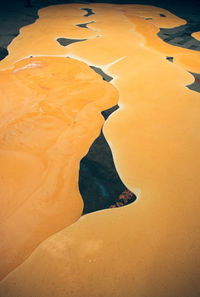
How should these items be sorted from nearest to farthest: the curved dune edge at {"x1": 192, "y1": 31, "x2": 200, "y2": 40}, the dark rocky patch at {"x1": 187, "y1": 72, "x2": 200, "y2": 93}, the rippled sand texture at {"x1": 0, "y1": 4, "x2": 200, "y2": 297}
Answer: the rippled sand texture at {"x1": 0, "y1": 4, "x2": 200, "y2": 297} < the dark rocky patch at {"x1": 187, "y1": 72, "x2": 200, "y2": 93} < the curved dune edge at {"x1": 192, "y1": 31, "x2": 200, "y2": 40}

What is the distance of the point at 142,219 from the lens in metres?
0.79

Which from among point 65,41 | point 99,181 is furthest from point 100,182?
point 65,41

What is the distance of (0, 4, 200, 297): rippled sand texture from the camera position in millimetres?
627

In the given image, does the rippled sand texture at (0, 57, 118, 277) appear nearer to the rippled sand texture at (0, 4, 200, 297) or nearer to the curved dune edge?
the rippled sand texture at (0, 4, 200, 297)

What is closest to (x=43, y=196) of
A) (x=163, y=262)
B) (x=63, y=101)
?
(x=163, y=262)

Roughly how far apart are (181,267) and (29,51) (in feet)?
7.44

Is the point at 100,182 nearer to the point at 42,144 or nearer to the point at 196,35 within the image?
the point at 42,144

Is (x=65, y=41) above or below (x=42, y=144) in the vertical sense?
above

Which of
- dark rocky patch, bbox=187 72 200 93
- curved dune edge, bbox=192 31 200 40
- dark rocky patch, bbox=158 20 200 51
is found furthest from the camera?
curved dune edge, bbox=192 31 200 40

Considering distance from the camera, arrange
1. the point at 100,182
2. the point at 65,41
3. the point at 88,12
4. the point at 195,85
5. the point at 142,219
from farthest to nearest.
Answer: the point at 88,12, the point at 65,41, the point at 195,85, the point at 100,182, the point at 142,219

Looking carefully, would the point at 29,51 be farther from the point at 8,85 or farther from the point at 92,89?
the point at 92,89

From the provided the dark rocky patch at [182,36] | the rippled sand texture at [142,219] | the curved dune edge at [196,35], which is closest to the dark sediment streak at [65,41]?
the rippled sand texture at [142,219]

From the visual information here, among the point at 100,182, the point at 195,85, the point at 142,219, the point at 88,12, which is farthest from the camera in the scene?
the point at 88,12

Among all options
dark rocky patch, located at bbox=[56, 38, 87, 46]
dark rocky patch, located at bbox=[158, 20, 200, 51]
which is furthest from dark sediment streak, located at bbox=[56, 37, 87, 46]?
dark rocky patch, located at bbox=[158, 20, 200, 51]
